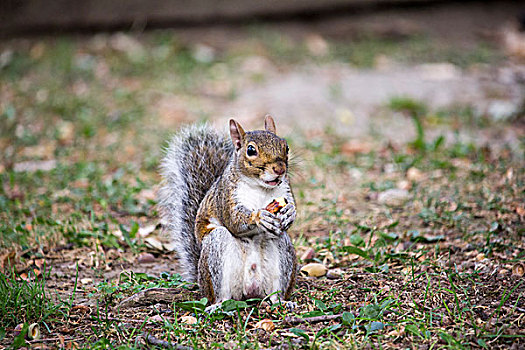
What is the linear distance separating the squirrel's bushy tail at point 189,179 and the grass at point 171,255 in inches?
6.2

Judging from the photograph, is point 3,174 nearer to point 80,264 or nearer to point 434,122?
point 80,264

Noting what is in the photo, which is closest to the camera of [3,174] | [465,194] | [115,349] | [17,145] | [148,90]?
[115,349]

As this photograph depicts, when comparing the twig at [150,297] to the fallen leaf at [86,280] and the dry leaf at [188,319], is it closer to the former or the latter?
the dry leaf at [188,319]

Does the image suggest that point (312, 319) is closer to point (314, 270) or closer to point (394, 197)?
point (314, 270)

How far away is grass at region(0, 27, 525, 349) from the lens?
6.98 feet

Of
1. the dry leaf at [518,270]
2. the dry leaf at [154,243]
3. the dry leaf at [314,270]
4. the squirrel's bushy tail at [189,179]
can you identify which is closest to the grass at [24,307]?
the squirrel's bushy tail at [189,179]

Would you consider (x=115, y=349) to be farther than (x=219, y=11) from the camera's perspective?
No

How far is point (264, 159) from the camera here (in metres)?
2.10

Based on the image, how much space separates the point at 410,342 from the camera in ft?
6.56

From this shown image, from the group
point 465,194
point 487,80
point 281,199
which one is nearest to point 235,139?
point 281,199

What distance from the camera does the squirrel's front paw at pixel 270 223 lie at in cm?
206

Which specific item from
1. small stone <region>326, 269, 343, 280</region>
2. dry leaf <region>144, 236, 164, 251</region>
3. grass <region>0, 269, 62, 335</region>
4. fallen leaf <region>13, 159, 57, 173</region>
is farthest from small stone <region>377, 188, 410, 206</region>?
fallen leaf <region>13, 159, 57, 173</region>

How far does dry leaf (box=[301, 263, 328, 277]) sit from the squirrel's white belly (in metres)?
0.59

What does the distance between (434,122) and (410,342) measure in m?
3.04
